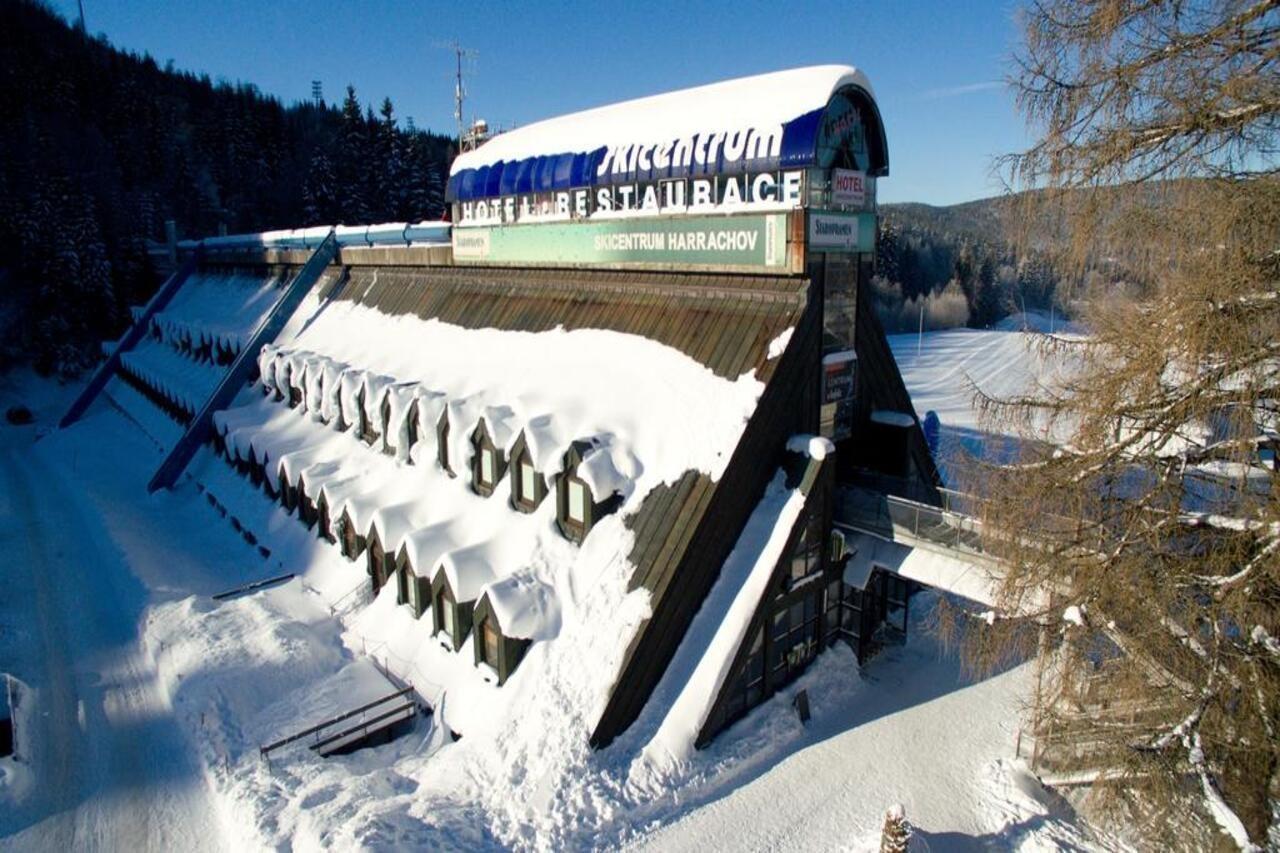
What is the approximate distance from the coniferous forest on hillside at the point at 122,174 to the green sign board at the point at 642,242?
44.9 metres

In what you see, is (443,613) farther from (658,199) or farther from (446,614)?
(658,199)

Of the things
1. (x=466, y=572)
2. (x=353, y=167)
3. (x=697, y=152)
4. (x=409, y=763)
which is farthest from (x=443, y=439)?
(x=353, y=167)

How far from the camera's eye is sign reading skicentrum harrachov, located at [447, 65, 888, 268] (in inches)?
669

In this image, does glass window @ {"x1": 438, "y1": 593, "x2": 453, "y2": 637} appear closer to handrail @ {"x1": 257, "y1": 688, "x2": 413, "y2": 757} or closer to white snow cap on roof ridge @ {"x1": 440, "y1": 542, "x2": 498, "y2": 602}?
white snow cap on roof ridge @ {"x1": 440, "y1": 542, "x2": 498, "y2": 602}

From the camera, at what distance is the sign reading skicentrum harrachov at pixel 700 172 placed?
1698 cm

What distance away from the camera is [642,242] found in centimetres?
2027

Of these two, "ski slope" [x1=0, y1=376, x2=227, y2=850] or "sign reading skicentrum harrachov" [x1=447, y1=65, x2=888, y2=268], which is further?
"sign reading skicentrum harrachov" [x1=447, y1=65, x2=888, y2=268]

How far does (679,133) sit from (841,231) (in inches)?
201

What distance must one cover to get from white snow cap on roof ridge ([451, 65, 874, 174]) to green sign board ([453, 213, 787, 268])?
88.2 inches

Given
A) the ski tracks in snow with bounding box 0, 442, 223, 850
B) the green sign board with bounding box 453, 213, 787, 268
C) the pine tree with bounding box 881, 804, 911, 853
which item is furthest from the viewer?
the green sign board with bounding box 453, 213, 787, 268

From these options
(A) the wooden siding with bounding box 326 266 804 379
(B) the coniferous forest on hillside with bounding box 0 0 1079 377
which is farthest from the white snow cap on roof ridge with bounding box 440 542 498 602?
(B) the coniferous forest on hillside with bounding box 0 0 1079 377

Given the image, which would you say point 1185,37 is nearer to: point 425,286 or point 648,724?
point 648,724

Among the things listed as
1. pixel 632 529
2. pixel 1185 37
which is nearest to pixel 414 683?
pixel 632 529

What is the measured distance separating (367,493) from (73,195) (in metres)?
52.2
